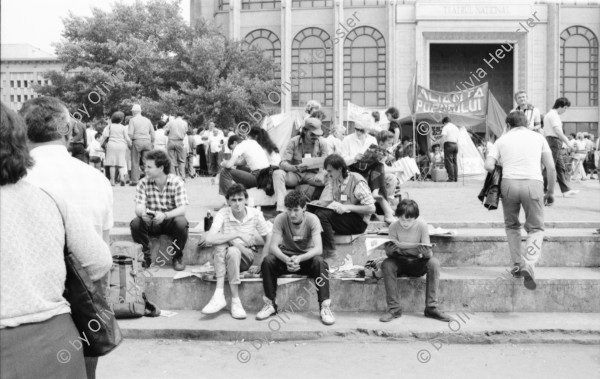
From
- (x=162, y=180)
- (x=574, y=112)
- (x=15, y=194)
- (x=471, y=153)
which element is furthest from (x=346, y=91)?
(x=15, y=194)

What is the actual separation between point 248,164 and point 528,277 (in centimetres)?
436

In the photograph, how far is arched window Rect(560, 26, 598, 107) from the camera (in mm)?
41875

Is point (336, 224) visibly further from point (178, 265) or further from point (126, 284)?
point (126, 284)

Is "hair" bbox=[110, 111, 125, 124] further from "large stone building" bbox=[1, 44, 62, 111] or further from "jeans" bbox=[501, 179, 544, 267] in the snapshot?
"large stone building" bbox=[1, 44, 62, 111]

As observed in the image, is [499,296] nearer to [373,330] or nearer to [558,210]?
[373,330]

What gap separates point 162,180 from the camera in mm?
7902

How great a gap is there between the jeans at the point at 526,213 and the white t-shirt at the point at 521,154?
8cm

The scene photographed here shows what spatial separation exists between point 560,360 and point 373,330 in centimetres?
164

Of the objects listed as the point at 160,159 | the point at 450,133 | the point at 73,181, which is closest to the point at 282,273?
the point at 160,159

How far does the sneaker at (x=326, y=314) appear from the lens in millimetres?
6582

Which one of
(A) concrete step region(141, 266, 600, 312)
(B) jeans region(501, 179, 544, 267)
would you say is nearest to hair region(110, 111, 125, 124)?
(A) concrete step region(141, 266, 600, 312)

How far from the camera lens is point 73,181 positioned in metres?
3.74

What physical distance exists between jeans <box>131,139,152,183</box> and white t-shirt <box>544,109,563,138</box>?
7.87 metres

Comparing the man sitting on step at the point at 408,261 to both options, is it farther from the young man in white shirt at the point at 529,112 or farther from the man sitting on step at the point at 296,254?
the young man in white shirt at the point at 529,112
